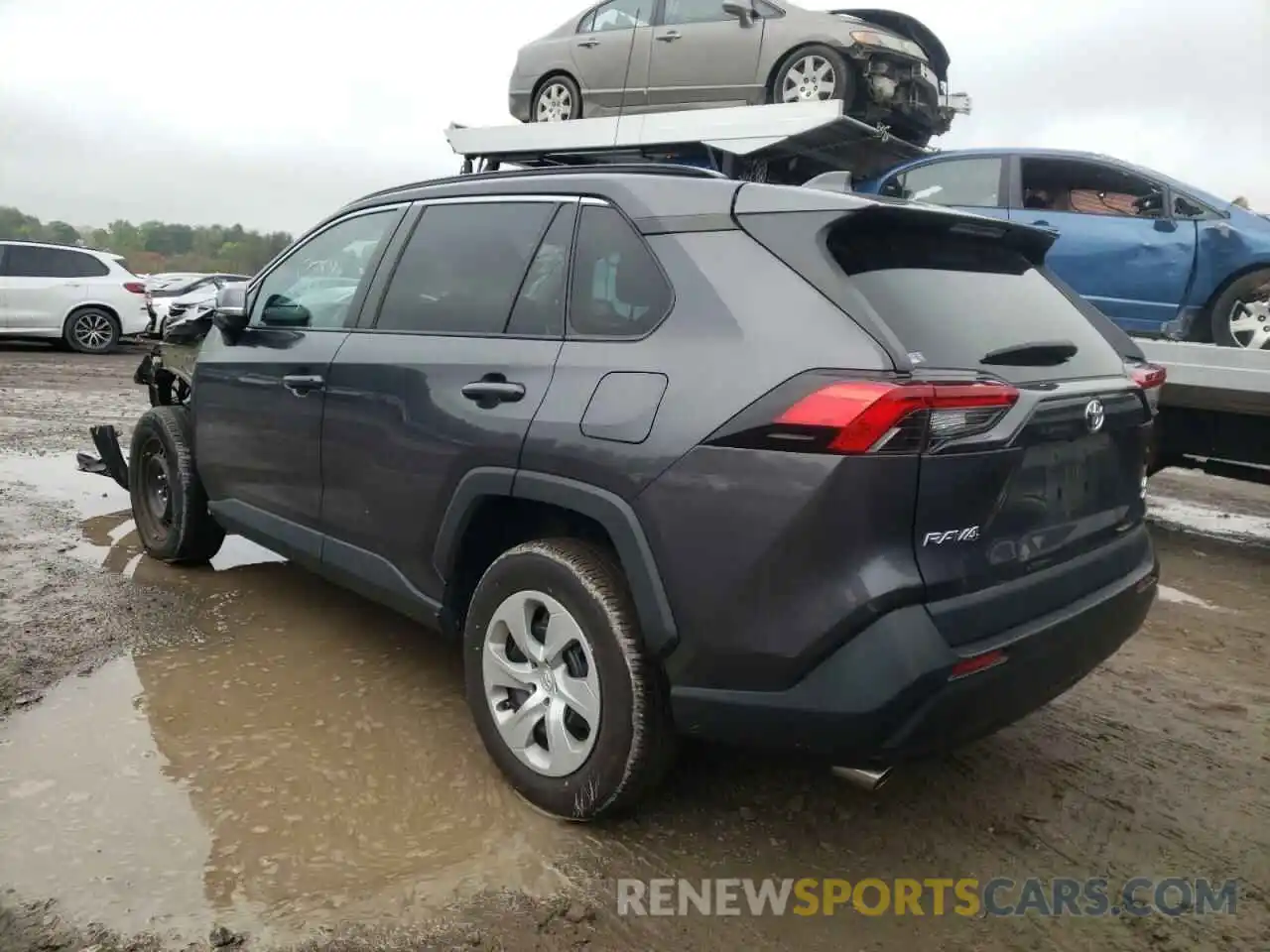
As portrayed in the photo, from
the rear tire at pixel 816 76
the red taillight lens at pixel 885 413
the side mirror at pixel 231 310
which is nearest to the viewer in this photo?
the red taillight lens at pixel 885 413

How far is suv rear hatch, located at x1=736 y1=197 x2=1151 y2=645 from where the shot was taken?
81.8 inches

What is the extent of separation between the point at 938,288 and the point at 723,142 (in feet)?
13.6

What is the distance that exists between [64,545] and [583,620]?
12.5 feet

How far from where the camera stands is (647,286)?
251 cm

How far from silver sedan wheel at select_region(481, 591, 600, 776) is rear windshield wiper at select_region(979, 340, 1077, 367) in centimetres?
124

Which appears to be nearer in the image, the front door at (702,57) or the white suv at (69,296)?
the front door at (702,57)

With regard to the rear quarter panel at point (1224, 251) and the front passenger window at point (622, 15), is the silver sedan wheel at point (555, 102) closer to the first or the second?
the front passenger window at point (622, 15)

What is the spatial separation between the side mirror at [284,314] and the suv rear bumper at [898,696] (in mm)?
2297

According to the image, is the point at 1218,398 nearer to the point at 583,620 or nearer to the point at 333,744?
the point at 583,620

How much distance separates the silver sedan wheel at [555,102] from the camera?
8422mm

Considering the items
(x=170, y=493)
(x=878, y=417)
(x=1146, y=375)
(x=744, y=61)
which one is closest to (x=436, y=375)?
(x=878, y=417)

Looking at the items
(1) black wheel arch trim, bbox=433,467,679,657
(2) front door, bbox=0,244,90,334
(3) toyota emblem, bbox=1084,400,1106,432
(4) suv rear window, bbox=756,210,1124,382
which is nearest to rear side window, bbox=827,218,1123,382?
(4) suv rear window, bbox=756,210,1124,382

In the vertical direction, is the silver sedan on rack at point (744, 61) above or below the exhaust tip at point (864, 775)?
above

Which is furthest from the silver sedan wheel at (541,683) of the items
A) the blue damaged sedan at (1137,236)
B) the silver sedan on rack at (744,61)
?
the silver sedan on rack at (744,61)
